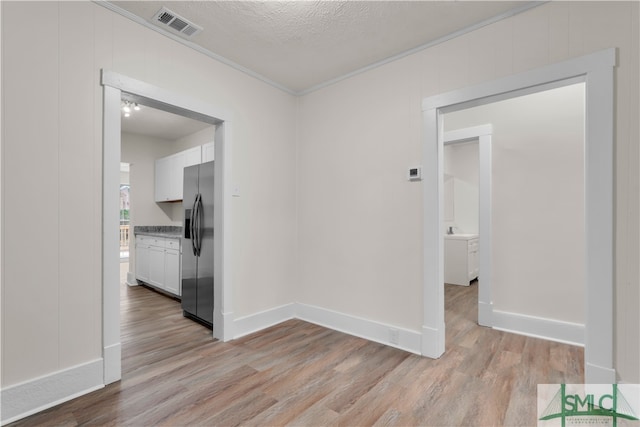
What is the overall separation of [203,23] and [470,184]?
5.89 meters

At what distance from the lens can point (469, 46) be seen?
2.54 meters

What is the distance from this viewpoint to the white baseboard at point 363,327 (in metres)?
2.82

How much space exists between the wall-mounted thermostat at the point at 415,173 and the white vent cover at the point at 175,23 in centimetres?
214

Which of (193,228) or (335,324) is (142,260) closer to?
(193,228)

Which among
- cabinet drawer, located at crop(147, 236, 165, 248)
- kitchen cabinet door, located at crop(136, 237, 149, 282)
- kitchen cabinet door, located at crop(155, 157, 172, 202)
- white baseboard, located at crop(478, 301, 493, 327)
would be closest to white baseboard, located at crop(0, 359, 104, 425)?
cabinet drawer, located at crop(147, 236, 165, 248)

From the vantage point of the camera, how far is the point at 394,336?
9.60ft

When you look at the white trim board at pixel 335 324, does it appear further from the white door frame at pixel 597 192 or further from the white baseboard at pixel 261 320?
the white door frame at pixel 597 192

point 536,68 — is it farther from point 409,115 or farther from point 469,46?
point 409,115

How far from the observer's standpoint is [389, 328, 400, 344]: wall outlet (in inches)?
114

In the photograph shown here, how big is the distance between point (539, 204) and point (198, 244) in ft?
12.1

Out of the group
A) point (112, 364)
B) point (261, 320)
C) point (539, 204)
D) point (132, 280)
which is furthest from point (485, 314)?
point (132, 280)

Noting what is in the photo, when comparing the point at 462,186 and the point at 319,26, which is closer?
the point at 319,26

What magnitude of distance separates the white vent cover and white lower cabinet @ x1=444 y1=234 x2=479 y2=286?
5.07 metres

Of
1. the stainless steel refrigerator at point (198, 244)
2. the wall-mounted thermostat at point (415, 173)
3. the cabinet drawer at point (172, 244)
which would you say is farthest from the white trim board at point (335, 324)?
the cabinet drawer at point (172, 244)
